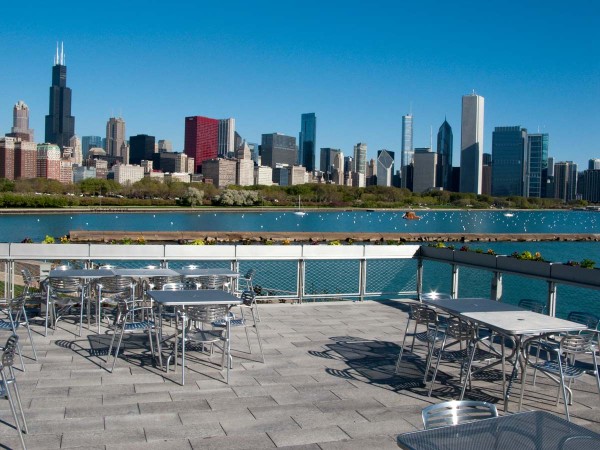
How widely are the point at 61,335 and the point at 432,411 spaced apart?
6126 millimetres

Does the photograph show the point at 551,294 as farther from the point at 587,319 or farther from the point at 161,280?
the point at 161,280

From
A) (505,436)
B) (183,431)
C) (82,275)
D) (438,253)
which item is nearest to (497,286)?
(438,253)

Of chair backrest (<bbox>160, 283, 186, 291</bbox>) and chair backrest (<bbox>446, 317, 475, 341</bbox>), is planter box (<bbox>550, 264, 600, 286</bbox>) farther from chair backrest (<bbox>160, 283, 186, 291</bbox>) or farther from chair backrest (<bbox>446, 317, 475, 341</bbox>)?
chair backrest (<bbox>160, 283, 186, 291</bbox>)

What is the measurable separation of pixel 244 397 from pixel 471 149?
195 m

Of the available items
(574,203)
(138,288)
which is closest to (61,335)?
(138,288)

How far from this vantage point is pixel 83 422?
195 inches

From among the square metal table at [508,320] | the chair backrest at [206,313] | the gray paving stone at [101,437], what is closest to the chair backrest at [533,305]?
the square metal table at [508,320]

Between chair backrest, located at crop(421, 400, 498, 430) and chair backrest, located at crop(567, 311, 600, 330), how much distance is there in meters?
3.54

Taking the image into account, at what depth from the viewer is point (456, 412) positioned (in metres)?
3.38

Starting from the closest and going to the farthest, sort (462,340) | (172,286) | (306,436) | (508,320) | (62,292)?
1. (306,436)
2. (508,320)
3. (462,340)
4. (172,286)
5. (62,292)

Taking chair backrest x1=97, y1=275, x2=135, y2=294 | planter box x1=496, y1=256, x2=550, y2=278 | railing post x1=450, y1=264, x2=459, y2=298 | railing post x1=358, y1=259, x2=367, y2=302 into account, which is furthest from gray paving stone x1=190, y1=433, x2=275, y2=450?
railing post x1=358, y1=259, x2=367, y2=302

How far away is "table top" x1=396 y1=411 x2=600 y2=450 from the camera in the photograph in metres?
2.82

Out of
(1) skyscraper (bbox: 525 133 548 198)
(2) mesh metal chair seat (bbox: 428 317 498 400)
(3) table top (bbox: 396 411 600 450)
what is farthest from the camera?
(1) skyscraper (bbox: 525 133 548 198)

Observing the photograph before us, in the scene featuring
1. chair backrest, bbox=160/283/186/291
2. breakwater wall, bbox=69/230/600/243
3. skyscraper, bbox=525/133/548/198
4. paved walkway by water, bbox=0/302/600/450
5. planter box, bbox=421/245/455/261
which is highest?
skyscraper, bbox=525/133/548/198
